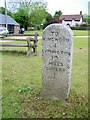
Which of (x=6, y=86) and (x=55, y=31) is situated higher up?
(x=55, y=31)

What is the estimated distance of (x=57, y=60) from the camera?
4.48 m

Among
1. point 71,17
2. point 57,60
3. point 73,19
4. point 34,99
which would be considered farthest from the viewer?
point 71,17

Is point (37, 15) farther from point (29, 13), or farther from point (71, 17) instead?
point (71, 17)

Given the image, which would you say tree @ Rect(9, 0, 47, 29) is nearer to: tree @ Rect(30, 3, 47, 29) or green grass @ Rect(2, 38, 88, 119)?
tree @ Rect(30, 3, 47, 29)

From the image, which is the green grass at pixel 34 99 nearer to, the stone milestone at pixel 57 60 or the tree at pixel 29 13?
the stone milestone at pixel 57 60

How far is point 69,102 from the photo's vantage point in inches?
179

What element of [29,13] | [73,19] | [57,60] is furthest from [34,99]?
[73,19]

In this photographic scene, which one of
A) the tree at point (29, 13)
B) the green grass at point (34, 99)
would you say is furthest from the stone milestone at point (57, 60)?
the tree at point (29, 13)

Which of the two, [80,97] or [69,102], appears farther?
[80,97]

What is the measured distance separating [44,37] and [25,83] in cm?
182

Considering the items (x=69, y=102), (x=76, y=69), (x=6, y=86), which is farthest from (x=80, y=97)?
(x=76, y=69)

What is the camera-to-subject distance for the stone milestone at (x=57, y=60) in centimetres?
433

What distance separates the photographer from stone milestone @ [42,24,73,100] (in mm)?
4332

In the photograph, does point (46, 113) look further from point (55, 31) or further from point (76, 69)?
point (76, 69)
